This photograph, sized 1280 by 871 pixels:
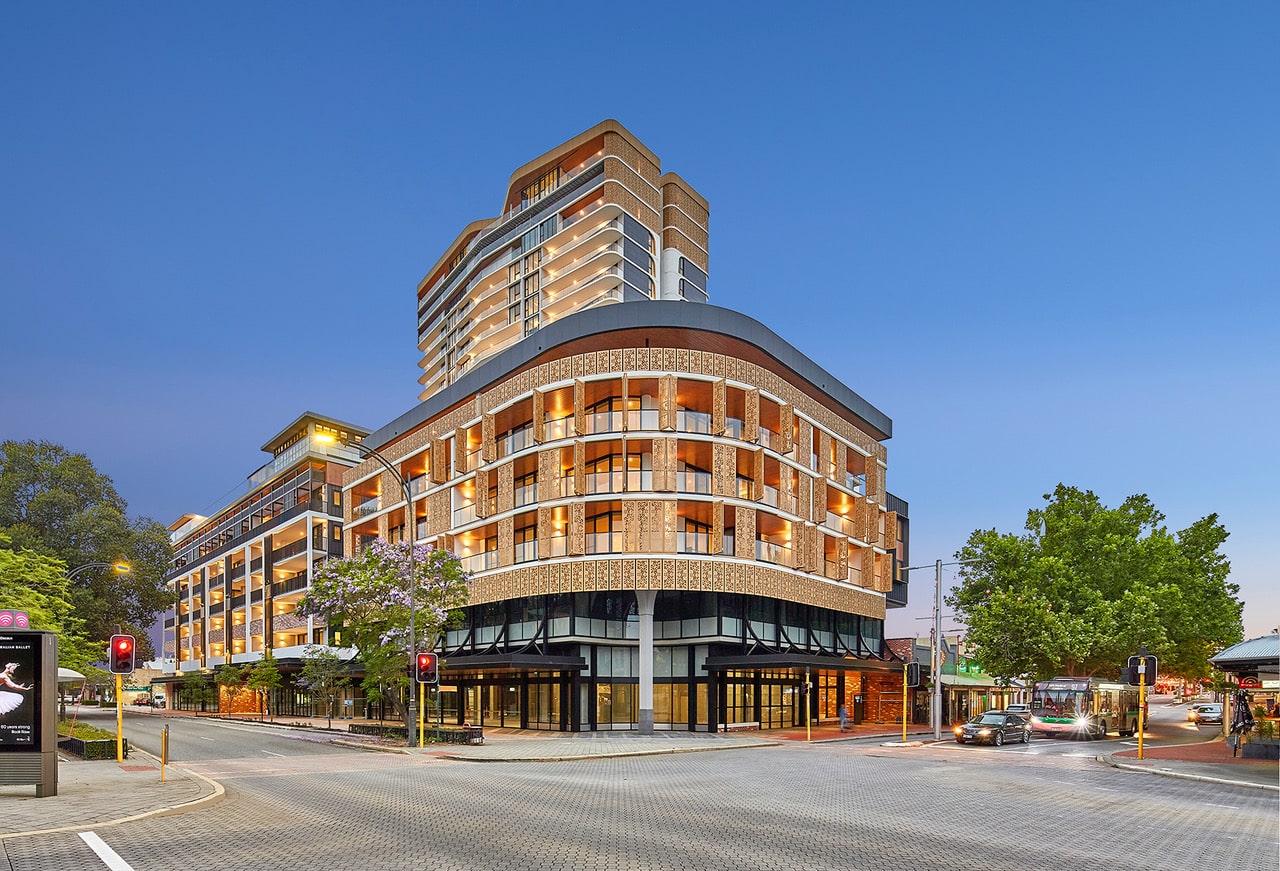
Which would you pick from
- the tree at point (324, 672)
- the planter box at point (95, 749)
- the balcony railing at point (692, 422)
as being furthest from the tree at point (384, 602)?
the tree at point (324, 672)

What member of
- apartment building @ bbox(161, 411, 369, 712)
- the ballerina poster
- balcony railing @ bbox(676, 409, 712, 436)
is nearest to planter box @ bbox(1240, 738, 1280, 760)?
balcony railing @ bbox(676, 409, 712, 436)

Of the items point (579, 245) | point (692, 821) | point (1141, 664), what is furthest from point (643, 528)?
point (579, 245)

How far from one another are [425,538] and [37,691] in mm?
42757

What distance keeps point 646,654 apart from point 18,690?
3323 centimetres

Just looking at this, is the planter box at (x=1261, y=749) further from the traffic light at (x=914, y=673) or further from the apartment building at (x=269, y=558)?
the apartment building at (x=269, y=558)

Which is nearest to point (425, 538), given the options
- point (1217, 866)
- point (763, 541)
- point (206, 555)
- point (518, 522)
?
point (518, 522)

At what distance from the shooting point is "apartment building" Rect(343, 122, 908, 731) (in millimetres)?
48562

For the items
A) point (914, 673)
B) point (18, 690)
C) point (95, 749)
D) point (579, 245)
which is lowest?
point (914, 673)

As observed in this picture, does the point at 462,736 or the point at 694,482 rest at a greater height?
the point at 694,482

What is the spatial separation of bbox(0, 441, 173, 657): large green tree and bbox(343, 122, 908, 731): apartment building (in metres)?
20.5

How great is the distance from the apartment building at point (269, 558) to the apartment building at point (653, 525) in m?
24.2

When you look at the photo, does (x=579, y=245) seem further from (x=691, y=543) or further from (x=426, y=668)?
(x=426, y=668)

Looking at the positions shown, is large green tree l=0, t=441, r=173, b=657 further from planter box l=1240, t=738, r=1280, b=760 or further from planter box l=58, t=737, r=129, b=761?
planter box l=1240, t=738, r=1280, b=760

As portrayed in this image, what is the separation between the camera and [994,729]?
41.3m
